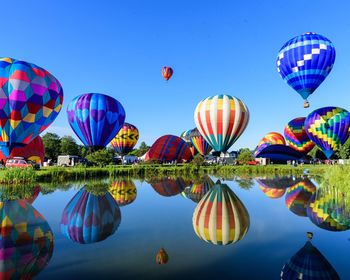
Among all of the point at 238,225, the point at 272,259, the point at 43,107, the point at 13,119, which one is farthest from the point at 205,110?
the point at 272,259

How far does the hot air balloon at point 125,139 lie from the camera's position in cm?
4931

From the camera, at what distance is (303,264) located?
16.4 ft

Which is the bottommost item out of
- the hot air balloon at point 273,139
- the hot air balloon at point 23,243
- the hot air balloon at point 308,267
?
the hot air balloon at point 308,267

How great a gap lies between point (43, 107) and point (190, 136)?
3556cm

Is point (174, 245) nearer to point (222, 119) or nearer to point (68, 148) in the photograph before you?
point (222, 119)

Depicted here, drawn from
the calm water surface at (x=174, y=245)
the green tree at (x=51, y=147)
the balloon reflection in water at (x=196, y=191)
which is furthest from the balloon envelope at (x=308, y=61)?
the green tree at (x=51, y=147)

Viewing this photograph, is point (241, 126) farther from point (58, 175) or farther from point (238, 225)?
point (238, 225)

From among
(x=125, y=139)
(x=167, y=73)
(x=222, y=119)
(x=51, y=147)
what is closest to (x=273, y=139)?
(x=167, y=73)

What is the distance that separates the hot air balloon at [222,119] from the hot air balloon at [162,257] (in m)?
22.8

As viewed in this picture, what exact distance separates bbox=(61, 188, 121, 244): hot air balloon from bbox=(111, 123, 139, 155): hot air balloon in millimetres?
38086

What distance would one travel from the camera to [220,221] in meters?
7.98

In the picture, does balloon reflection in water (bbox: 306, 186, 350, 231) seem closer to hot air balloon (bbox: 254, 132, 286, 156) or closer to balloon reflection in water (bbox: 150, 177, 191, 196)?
balloon reflection in water (bbox: 150, 177, 191, 196)

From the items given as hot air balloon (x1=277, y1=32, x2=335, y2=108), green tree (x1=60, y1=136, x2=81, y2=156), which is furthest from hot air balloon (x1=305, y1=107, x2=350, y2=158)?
green tree (x1=60, y1=136, x2=81, y2=156)

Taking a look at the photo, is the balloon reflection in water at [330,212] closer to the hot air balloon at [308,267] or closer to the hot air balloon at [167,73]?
the hot air balloon at [308,267]
